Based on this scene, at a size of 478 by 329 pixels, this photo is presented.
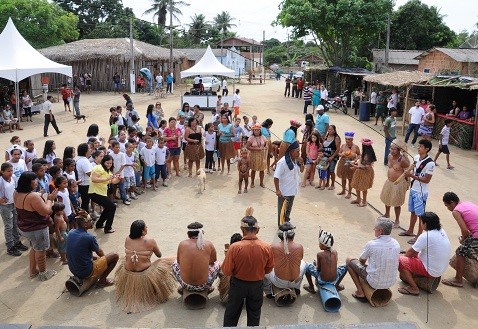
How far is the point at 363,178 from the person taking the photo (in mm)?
9000

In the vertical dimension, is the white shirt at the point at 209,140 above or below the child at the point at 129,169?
above

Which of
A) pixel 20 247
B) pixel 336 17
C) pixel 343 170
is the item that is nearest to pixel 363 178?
pixel 343 170

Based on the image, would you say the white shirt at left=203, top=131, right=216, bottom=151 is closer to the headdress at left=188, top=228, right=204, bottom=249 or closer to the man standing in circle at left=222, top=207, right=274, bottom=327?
the headdress at left=188, top=228, right=204, bottom=249

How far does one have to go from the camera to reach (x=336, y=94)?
27.7m

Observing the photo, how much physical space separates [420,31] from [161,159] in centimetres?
3522

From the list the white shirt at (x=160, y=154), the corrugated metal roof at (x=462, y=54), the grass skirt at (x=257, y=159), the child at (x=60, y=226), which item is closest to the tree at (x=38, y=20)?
the white shirt at (x=160, y=154)

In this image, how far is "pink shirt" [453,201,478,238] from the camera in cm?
591

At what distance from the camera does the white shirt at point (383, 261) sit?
5.32 m

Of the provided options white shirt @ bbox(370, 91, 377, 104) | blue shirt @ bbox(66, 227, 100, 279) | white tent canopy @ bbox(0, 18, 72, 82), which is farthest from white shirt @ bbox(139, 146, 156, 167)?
white shirt @ bbox(370, 91, 377, 104)

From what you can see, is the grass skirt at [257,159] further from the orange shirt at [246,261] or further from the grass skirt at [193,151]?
the orange shirt at [246,261]

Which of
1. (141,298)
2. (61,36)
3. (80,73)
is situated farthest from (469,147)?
(61,36)

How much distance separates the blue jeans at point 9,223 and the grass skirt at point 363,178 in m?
6.23

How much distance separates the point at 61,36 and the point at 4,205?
2977 cm

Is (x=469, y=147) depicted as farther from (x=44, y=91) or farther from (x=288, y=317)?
(x=44, y=91)
